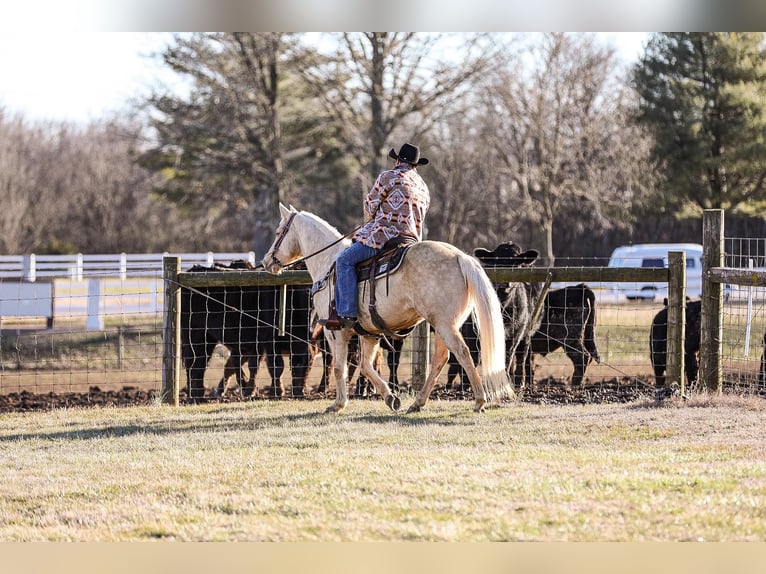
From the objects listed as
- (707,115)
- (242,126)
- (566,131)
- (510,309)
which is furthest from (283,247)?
(707,115)

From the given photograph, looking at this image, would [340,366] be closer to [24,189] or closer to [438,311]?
[438,311]

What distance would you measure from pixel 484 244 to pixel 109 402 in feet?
79.0

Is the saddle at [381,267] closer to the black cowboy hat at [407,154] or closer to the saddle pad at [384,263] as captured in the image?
the saddle pad at [384,263]

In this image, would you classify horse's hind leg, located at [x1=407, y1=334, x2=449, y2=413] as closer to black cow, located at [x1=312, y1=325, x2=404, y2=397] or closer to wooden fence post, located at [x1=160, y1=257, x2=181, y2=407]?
black cow, located at [x1=312, y1=325, x2=404, y2=397]

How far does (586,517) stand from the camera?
546 centimetres

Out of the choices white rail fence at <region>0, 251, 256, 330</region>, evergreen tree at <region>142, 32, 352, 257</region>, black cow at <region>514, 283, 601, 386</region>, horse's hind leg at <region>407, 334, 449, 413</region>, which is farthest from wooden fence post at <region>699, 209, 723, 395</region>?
evergreen tree at <region>142, 32, 352, 257</region>

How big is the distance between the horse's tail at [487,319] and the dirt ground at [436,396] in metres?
2.00

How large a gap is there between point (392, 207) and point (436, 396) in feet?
10.6

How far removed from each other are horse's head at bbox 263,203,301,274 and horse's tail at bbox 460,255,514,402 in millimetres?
2338

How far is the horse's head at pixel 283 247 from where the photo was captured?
34.0 feet

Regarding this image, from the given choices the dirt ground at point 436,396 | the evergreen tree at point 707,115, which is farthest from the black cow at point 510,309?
the evergreen tree at point 707,115

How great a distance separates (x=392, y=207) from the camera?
29.6ft

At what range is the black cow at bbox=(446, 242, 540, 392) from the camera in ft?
42.1

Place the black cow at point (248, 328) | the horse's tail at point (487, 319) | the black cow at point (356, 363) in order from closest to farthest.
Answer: the horse's tail at point (487, 319) → the black cow at point (356, 363) → the black cow at point (248, 328)
